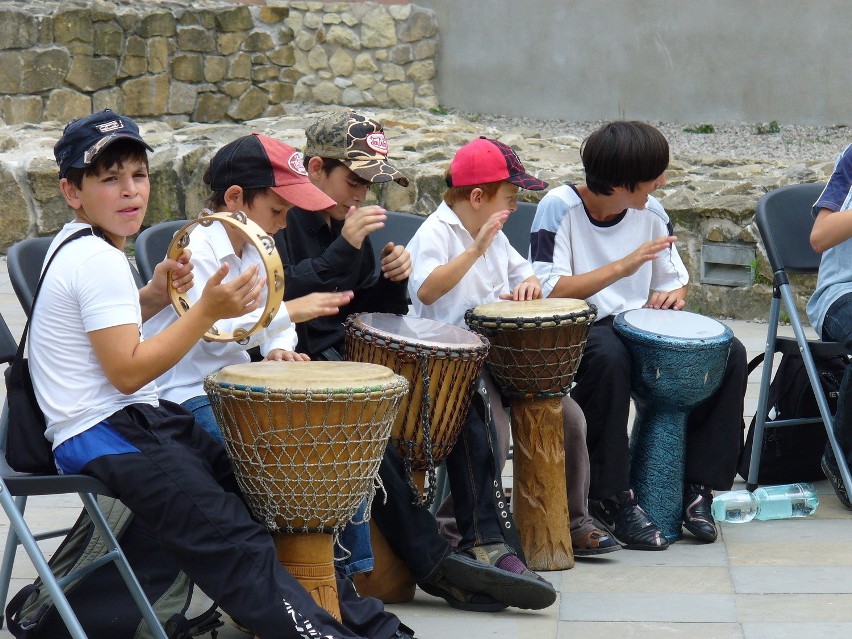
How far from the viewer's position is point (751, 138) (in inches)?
416

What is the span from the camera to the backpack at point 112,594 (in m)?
2.57

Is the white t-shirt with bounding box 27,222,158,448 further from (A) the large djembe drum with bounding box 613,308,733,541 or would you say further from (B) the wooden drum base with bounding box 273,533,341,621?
(A) the large djembe drum with bounding box 613,308,733,541

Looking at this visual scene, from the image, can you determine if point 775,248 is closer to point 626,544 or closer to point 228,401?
point 626,544

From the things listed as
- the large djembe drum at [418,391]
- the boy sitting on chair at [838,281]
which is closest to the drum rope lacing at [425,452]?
the large djembe drum at [418,391]

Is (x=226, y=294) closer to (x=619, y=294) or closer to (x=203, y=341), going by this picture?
(x=203, y=341)

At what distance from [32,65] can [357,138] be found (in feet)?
23.7

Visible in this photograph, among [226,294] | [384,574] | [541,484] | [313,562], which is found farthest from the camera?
[541,484]

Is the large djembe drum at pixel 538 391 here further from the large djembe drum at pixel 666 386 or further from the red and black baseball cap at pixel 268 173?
the red and black baseball cap at pixel 268 173

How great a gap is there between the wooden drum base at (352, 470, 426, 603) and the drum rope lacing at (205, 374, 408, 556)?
0.42m

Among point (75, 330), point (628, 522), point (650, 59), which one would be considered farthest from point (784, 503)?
point (650, 59)

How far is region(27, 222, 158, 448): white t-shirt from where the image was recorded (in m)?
2.37

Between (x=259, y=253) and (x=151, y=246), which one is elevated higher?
(x=259, y=253)

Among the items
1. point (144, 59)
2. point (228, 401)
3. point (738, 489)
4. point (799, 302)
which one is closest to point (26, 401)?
point (228, 401)

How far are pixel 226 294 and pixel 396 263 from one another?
867 millimetres
